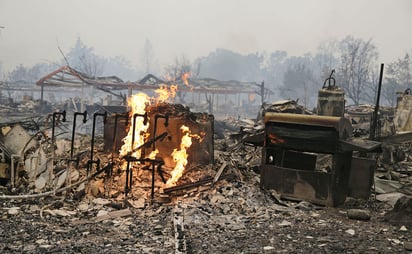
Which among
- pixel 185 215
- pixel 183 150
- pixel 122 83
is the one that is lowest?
pixel 185 215

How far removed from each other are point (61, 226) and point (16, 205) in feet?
6.29

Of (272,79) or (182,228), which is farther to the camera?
(272,79)

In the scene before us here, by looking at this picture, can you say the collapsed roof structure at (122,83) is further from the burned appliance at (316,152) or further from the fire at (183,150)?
the burned appliance at (316,152)

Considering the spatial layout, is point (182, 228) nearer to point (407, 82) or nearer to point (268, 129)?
point (268, 129)

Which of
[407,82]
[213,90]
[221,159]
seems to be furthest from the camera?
[407,82]

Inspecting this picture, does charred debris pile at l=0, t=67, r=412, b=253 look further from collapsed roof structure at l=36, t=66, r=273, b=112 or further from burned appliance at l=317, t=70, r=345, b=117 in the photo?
collapsed roof structure at l=36, t=66, r=273, b=112

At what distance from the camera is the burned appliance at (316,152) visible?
8281 mm

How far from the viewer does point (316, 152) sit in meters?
8.52

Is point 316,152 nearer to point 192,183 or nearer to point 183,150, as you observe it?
point 192,183

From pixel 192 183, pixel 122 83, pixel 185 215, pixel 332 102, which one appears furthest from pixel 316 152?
pixel 122 83

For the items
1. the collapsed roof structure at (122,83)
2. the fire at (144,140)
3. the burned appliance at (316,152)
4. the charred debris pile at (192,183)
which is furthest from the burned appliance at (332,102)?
the collapsed roof structure at (122,83)

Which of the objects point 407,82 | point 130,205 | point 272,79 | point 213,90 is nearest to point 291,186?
point 130,205

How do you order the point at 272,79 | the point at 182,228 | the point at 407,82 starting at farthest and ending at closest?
the point at 272,79, the point at 407,82, the point at 182,228

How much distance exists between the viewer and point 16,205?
851cm
